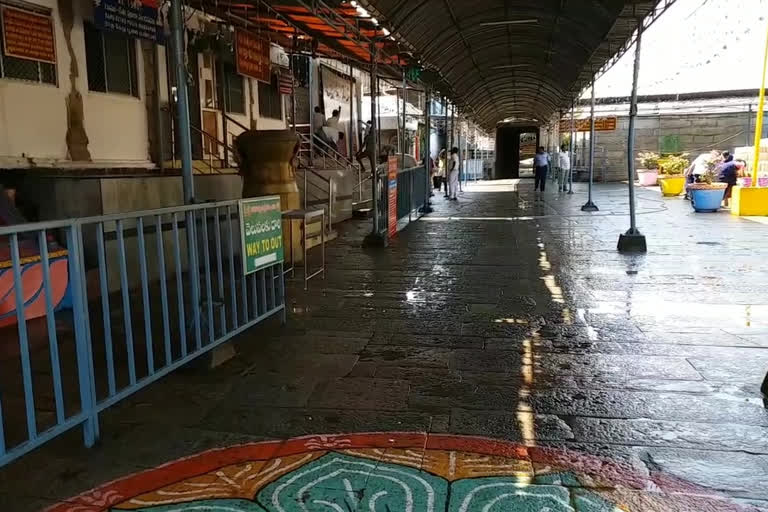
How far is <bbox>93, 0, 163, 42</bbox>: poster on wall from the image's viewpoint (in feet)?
25.7

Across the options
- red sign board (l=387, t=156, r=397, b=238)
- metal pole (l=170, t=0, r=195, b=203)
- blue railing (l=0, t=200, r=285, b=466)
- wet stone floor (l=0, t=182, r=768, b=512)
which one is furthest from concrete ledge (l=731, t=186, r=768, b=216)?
metal pole (l=170, t=0, r=195, b=203)

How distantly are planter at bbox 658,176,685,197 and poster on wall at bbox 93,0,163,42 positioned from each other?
16.5 metres

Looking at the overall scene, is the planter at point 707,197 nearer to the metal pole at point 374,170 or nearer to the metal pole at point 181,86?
the metal pole at point 374,170

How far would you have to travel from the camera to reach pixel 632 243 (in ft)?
30.5

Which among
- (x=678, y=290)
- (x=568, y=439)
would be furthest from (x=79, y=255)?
(x=678, y=290)

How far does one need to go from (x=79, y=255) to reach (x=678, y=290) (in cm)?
597

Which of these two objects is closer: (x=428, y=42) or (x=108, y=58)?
(x=108, y=58)

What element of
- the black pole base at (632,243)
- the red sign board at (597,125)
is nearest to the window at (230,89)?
the black pole base at (632,243)

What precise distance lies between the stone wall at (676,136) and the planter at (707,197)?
14.5 m

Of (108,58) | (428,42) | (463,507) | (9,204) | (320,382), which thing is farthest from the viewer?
(428,42)

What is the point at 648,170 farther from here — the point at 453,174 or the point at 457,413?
the point at 457,413

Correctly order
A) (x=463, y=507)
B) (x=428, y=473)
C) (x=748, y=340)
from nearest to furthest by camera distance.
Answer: (x=463, y=507)
(x=428, y=473)
(x=748, y=340)

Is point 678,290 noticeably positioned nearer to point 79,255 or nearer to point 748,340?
point 748,340

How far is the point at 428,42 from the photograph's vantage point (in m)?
10.6
